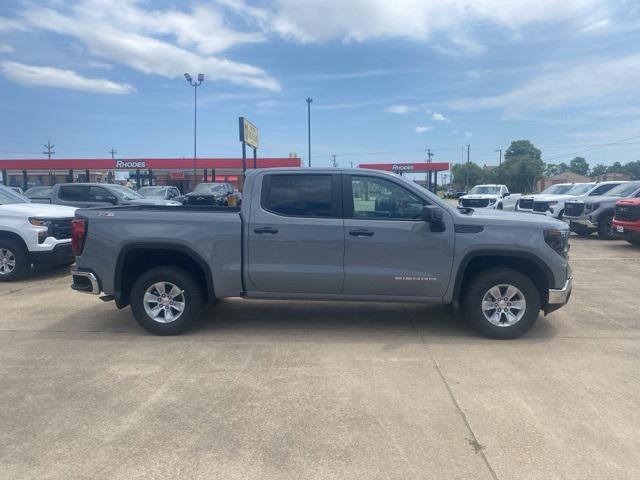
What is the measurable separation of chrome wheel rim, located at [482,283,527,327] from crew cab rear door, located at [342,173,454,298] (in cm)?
53

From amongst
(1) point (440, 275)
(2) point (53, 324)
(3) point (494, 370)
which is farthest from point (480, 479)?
(2) point (53, 324)

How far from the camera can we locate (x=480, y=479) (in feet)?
9.82

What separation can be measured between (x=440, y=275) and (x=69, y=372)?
3.86m

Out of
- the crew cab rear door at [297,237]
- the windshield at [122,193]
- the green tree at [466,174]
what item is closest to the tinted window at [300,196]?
the crew cab rear door at [297,237]

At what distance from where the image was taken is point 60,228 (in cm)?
920

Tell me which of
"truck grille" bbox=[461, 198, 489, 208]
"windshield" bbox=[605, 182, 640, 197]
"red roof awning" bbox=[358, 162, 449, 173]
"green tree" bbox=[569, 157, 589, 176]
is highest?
"green tree" bbox=[569, 157, 589, 176]

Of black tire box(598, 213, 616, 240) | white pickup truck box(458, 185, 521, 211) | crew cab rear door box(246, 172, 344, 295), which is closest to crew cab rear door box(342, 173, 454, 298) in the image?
crew cab rear door box(246, 172, 344, 295)

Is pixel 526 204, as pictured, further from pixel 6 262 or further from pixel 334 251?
pixel 6 262

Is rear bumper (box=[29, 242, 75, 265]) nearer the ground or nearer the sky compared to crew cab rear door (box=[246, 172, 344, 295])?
nearer the ground

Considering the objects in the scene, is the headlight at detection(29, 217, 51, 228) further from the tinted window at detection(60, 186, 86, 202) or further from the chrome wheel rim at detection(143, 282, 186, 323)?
the tinted window at detection(60, 186, 86, 202)

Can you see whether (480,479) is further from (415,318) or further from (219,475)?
(415,318)

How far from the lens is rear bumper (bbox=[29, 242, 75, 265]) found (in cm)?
886

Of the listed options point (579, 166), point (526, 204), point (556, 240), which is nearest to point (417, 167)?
point (526, 204)

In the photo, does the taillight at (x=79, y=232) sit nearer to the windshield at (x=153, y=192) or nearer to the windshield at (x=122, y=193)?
the windshield at (x=122, y=193)
